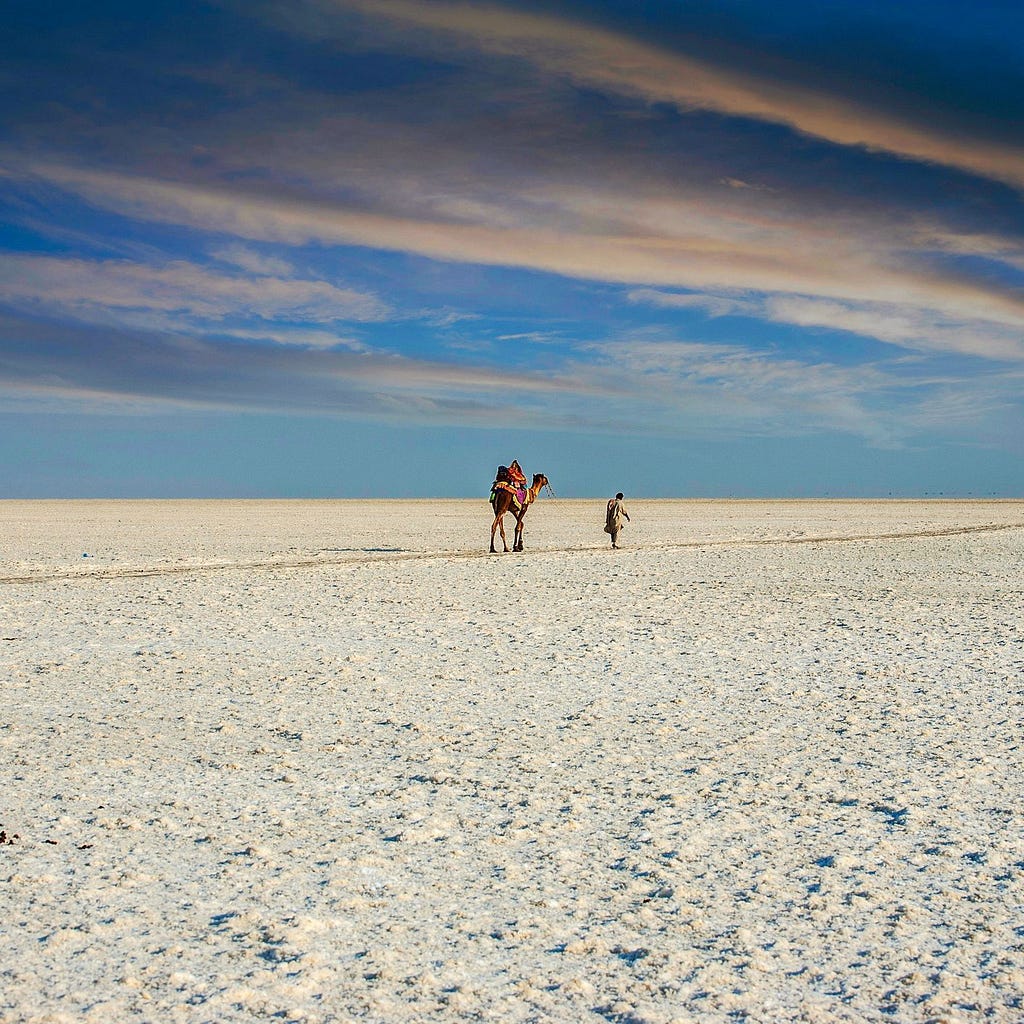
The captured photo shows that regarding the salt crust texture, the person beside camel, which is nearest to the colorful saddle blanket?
the person beside camel

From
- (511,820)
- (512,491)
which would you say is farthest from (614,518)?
(511,820)

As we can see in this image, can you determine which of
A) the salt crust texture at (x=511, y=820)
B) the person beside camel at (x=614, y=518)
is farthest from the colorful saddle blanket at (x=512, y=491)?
the salt crust texture at (x=511, y=820)

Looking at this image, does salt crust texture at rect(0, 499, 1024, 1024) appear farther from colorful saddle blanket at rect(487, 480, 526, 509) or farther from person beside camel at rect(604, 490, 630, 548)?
person beside camel at rect(604, 490, 630, 548)

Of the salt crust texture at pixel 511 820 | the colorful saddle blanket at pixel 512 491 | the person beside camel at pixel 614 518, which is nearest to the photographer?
the salt crust texture at pixel 511 820

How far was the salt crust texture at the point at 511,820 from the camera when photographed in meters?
4.12

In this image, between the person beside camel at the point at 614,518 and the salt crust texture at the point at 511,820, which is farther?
the person beside camel at the point at 614,518

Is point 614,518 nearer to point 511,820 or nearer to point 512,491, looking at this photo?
point 512,491

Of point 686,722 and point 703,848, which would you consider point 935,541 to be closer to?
point 686,722

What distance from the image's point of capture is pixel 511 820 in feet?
19.9

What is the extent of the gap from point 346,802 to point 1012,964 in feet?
11.6

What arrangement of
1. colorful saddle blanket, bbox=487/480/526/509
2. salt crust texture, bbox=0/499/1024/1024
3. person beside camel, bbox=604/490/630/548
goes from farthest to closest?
person beside camel, bbox=604/490/630/548, colorful saddle blanket, bbox=487/480/526/509, salt crust texture, bbox=0/499/1024/1024

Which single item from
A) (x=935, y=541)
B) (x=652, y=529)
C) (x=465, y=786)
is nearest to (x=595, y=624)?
(x=465, y=786)

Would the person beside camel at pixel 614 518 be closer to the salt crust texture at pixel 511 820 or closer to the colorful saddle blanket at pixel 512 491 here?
the colorful saddle blanket at pixel 512 491

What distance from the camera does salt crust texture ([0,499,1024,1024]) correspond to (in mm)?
4125
